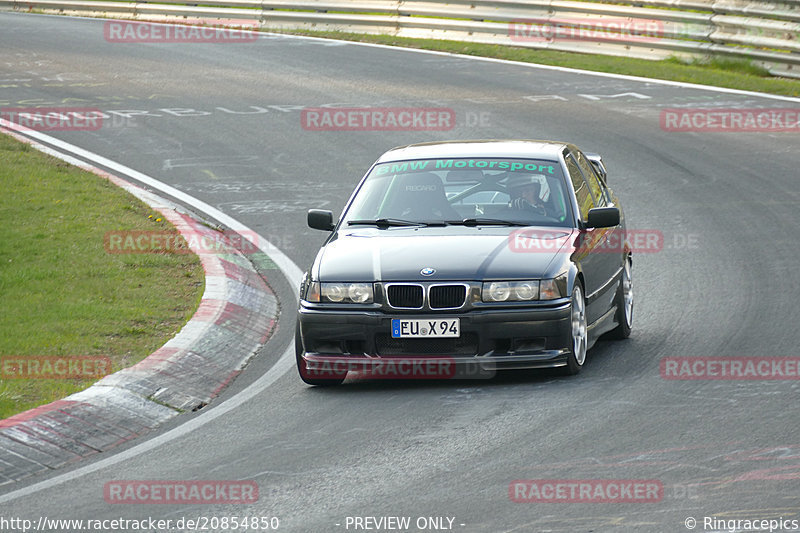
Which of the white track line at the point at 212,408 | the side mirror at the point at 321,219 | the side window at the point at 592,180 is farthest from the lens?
the side window at the point at 592,180

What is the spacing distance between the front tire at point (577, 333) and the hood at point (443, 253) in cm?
30

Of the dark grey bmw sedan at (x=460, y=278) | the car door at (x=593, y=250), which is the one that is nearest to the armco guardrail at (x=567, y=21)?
the car door at (x=593, y=250)

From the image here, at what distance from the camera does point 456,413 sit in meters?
7.74

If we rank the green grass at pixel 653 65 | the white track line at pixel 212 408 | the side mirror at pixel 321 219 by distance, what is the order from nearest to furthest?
the white track line at pixel 212 408, the side mirror at pixel 321 219, the green grass at pixel 653 65

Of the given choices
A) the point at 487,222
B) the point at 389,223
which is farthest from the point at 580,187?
the point at 389,223

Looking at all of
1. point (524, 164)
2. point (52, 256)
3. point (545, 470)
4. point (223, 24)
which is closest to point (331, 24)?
point (223, 24)

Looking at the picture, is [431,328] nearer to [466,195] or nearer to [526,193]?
[466,195]

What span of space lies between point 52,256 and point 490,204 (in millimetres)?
4374

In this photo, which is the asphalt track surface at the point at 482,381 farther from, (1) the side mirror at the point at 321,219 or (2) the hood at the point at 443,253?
(1) the side mirror at the point at 321,219

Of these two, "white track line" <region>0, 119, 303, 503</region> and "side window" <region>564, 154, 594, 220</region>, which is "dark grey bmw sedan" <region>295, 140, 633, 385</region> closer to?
"side window" <region>564, 154, 594, 220</region>

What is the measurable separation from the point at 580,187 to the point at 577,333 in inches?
64.7

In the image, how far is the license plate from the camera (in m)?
8.24

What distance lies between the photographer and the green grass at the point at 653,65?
20.1 m

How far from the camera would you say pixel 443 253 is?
855cm
